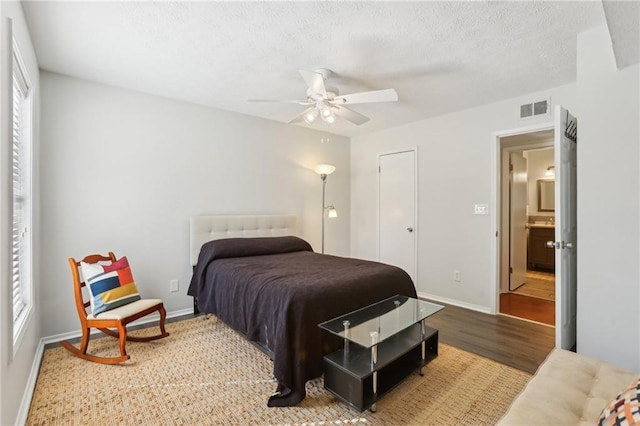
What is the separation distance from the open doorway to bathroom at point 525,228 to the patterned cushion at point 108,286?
4.02 m

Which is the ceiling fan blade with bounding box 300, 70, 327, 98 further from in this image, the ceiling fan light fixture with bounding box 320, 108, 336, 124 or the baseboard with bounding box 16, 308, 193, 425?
the baseboard with bounding box 16, 308, 193, 425

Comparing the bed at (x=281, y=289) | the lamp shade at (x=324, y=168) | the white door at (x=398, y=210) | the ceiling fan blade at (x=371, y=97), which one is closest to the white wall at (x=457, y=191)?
the white door at (x=398, y=210)

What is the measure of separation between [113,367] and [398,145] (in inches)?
162

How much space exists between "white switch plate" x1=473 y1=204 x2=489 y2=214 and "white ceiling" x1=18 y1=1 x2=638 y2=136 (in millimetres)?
1233

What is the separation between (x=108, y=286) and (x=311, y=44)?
2.52 meters

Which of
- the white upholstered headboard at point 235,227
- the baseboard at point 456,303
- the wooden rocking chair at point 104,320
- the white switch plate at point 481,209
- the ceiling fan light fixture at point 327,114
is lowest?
the baseboard at point 456,303

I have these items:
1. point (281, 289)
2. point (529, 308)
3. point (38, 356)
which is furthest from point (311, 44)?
point (529, 308)

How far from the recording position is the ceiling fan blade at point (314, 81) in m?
2.31

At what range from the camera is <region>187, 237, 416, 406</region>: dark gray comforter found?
77.7 inches

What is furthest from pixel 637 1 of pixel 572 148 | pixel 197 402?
pixel 197 402

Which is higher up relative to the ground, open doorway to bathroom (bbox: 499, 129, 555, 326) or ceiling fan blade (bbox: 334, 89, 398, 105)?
ceiling fan blade (bbox: 334, 89, 398, 105)

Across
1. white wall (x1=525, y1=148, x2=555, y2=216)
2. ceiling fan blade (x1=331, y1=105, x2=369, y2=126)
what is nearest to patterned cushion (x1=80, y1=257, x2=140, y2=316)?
ceiling fan blade (x1=331, y1=105, x2=369, y2=126)

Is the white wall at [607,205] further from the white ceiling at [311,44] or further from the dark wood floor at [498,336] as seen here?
the dark wood floor at [498,336]

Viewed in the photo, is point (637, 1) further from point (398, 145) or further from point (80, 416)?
point (80, 416)
